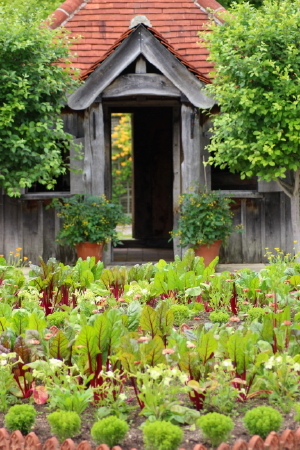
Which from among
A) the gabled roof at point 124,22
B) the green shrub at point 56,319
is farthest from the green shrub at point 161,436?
the gabled roof at point 124,22

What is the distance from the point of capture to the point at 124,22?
11.6 metres

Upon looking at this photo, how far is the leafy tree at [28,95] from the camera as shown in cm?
969

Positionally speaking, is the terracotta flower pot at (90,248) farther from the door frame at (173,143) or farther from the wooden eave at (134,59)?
Answer: the wooden eave at (134,59)

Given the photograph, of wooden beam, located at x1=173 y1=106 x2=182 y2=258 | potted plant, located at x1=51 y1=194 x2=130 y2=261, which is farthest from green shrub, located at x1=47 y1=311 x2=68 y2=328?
wooden beam, located at x1=173 y1=106 x2=182 y2=258

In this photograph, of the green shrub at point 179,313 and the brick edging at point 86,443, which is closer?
the brick edging at point 86,443

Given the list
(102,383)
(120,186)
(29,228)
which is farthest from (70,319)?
(120,186)

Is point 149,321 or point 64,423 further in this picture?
point 149,321

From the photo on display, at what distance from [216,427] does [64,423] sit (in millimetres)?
770

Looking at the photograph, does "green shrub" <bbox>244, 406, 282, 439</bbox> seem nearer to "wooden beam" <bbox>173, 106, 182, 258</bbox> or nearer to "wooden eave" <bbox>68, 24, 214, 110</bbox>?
"wooden beam" <bbox>173, 106, 182, 258</bbox>

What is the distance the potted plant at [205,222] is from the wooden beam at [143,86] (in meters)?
1.57

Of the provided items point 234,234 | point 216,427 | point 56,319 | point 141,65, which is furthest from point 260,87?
point 216,427

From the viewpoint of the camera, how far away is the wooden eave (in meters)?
10.4

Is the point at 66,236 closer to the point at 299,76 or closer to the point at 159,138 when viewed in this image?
the point at 299,76

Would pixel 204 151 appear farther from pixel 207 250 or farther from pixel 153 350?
pixel 153 350
